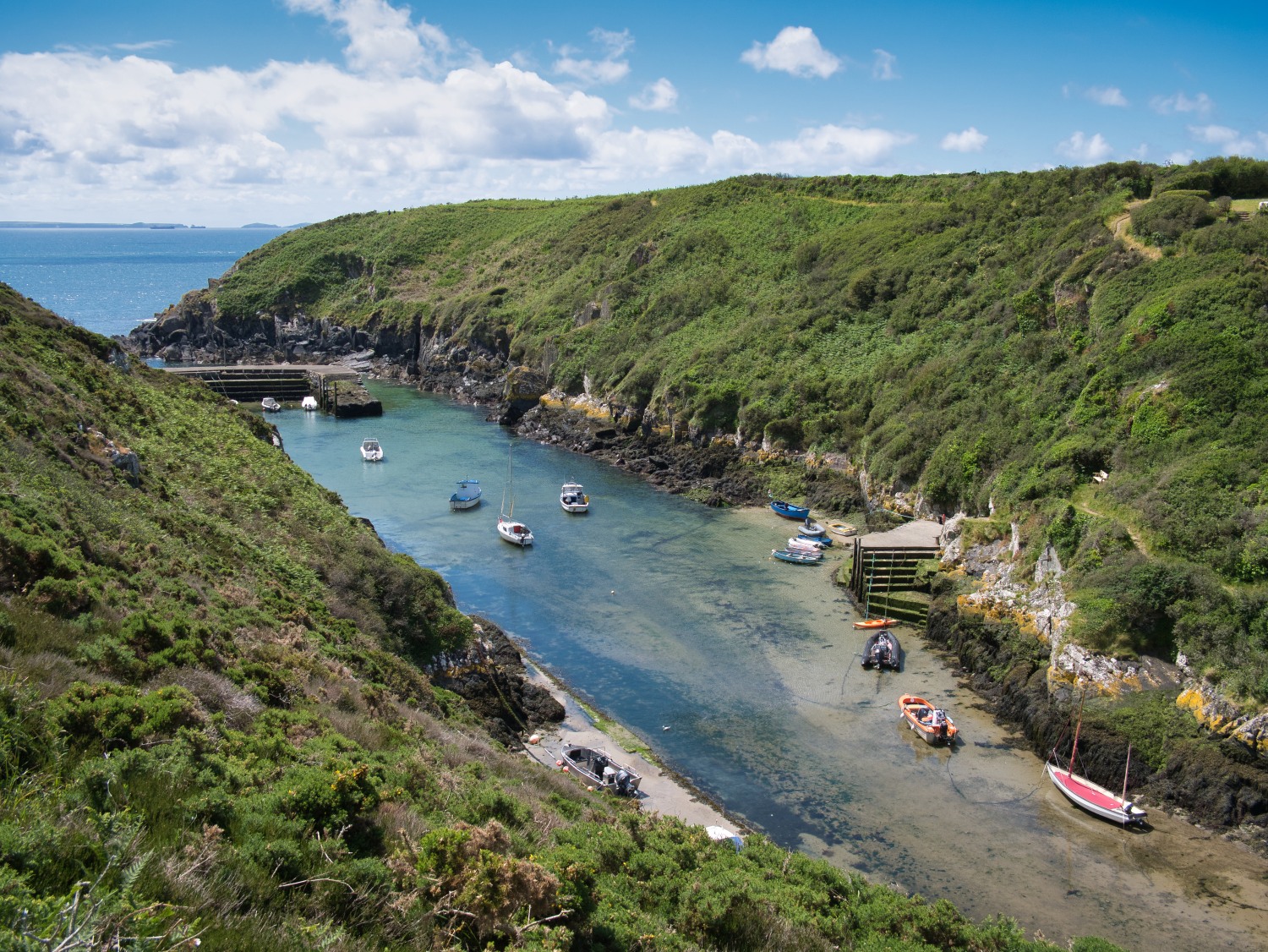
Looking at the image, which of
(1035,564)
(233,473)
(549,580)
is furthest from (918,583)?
(233,473)

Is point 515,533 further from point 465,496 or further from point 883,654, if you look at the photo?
point 883,654

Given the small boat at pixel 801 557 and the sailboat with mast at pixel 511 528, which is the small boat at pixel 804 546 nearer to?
the small boat at pixel 801 557

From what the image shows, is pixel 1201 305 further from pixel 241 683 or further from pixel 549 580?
pixel 241 683

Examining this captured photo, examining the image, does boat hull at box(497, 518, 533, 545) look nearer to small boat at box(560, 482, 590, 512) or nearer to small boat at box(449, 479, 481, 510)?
small boat at box(560, 482, 590, 512)

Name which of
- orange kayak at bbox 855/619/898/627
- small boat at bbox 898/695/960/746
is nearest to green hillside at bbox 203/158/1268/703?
small boat at bbox 898/695/960/746

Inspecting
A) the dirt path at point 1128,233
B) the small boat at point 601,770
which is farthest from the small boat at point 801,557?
the dirt path at point 1128,233

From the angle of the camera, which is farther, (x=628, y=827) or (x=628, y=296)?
(x=628, y=296)
